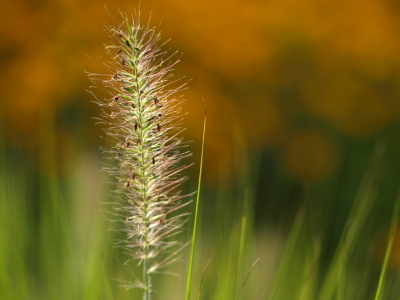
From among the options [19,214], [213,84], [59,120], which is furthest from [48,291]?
[213,84]

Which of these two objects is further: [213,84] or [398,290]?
[213,84]

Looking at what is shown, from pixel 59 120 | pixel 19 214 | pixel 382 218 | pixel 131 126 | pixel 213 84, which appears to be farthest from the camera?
pixel 213 84

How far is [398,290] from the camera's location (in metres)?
1.95

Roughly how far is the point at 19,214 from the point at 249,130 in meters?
2.27

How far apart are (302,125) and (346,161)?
1.93 ft

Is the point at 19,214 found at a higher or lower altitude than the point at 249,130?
lower

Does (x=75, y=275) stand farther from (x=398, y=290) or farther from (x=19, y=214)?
(x=398, y=290)

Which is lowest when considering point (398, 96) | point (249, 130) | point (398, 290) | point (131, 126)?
point (398, 290)

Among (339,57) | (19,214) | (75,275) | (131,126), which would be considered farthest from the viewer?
(339,57)

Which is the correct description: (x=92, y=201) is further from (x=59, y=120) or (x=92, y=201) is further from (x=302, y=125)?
(x=302, y=125)

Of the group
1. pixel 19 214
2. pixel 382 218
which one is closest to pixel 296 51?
pixel 382 218

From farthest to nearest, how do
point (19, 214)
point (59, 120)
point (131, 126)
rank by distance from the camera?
point (59, 120)
point (19, 214)
point (131, 126)

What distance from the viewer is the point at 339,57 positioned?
484cm

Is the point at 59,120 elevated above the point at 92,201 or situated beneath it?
elevated above
